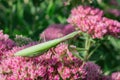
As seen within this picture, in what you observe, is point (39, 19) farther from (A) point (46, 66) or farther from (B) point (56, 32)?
(A) point (46, 66)

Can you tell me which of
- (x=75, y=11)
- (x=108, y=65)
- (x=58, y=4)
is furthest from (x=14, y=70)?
(x=58, y=4)

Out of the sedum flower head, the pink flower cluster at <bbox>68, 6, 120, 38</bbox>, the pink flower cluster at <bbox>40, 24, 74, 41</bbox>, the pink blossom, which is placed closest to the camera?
the pink blossom

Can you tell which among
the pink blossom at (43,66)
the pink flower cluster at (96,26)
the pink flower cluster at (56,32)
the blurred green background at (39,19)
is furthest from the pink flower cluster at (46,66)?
the blurred green background at (39,19)

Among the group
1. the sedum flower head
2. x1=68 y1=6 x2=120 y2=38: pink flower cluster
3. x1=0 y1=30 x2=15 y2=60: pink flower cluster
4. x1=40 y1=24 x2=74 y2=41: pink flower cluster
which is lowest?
Result: the sedum flower head

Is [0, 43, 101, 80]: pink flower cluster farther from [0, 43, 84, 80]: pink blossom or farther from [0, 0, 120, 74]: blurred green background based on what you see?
[0, 0, 120, 74]: blurred green background

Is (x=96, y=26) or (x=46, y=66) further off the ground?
(x=96, y=26)

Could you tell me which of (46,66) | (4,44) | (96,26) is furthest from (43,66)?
(96,26)

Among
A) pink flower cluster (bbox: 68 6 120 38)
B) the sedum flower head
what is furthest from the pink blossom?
pink flower cluster (bbox: 68 6 120 38)

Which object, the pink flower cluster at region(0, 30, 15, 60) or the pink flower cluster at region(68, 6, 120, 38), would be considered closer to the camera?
the pink flower cluster at region(0, 30, 15, 60)

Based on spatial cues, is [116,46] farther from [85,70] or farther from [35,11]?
[85,70]
